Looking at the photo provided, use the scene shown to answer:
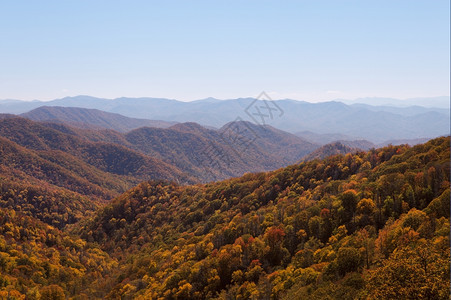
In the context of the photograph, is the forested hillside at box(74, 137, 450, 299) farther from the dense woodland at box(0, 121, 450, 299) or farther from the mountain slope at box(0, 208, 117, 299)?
the mountain slope at box(0, 208, 117, 299)

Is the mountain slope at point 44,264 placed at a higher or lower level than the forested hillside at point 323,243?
lower

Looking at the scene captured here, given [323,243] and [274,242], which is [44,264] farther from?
[323,243]

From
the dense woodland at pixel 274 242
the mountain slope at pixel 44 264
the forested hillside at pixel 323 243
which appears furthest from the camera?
the mountain slope at pixel 44 264

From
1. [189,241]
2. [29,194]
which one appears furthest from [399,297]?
[29,194]

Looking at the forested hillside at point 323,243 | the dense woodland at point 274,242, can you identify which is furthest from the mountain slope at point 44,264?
the forested hillside at point 323,243

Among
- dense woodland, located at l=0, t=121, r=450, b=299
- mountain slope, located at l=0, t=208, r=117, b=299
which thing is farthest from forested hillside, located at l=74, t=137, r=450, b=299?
mountain slope, located at l=0, t=208, r=117, b=299

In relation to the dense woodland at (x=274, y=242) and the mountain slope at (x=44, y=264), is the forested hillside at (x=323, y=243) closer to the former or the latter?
the dense woodland at (x=274, y=242)
